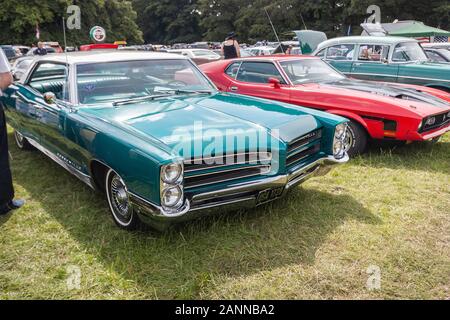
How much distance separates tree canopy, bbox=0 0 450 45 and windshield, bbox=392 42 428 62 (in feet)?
44.0

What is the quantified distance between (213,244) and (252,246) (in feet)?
0.97

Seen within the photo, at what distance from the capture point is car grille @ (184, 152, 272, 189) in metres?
2.87

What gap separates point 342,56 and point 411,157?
3637mm

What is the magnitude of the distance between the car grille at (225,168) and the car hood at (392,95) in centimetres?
258

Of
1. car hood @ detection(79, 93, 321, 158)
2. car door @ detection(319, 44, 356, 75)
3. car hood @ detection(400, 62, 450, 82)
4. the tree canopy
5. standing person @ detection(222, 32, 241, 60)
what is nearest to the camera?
car hood @ detection(79, 93, 321, 158)

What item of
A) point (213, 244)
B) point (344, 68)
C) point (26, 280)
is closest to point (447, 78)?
point (344, 68)

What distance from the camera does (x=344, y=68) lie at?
26.8 ft

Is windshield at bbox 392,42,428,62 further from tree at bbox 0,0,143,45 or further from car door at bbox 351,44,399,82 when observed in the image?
tree at bbox 0,0,143,45

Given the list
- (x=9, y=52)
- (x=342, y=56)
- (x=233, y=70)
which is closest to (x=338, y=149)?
(x=233, y=70)

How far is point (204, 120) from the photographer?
3334 mm

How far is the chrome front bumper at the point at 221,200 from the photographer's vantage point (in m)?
2.77

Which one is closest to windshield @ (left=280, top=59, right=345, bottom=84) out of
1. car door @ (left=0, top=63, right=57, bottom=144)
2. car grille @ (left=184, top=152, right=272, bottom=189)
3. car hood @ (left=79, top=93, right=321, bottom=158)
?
car hood @ (left=79, top=93, right=321, bottom=158)

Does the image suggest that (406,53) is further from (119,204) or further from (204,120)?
(119,204)

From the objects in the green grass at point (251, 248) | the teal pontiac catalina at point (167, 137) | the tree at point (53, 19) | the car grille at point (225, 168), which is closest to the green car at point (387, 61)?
the green grass at point (251, 248)
